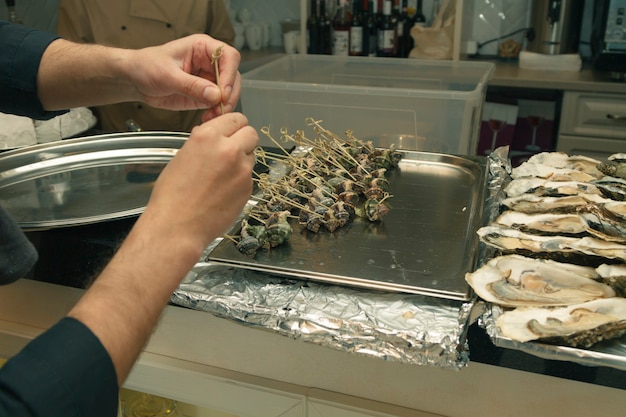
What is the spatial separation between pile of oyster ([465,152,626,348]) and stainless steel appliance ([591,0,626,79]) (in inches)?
56.4

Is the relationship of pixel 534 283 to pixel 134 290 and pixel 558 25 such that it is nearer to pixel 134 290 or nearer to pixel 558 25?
pixel 134 290

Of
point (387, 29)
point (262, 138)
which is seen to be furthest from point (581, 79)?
point (262, 138)

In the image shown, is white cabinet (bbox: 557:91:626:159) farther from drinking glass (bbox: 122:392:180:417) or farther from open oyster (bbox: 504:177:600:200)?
drinking glass (bbox: 122:392:180:417)

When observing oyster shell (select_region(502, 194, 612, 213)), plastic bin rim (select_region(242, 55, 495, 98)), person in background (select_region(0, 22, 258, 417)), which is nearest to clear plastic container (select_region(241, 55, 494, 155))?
plastic bin rim (select_region(242, 55, 495, 98))

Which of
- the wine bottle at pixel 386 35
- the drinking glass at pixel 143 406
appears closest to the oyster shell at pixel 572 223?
the drinking glass at pixel 143 406

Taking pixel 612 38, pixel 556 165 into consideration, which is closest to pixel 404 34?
pixel 612 38

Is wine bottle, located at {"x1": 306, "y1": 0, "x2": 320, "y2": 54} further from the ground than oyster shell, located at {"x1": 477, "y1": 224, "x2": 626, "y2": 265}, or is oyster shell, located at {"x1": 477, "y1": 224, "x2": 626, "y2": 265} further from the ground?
wine bottle, located at {"x1": 306, "y1": 0, "x2": 320, "y2": 54}

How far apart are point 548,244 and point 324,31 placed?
209 centimetres

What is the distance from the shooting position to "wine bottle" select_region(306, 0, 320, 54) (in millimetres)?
2652

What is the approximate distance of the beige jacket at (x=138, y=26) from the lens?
7.11ft

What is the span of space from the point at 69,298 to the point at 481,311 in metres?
0.70

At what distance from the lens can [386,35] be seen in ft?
8.50

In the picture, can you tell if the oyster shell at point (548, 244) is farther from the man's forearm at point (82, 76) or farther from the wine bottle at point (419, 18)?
the wine bottle at point (419, 18)

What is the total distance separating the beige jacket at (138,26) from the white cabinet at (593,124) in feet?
4.68
